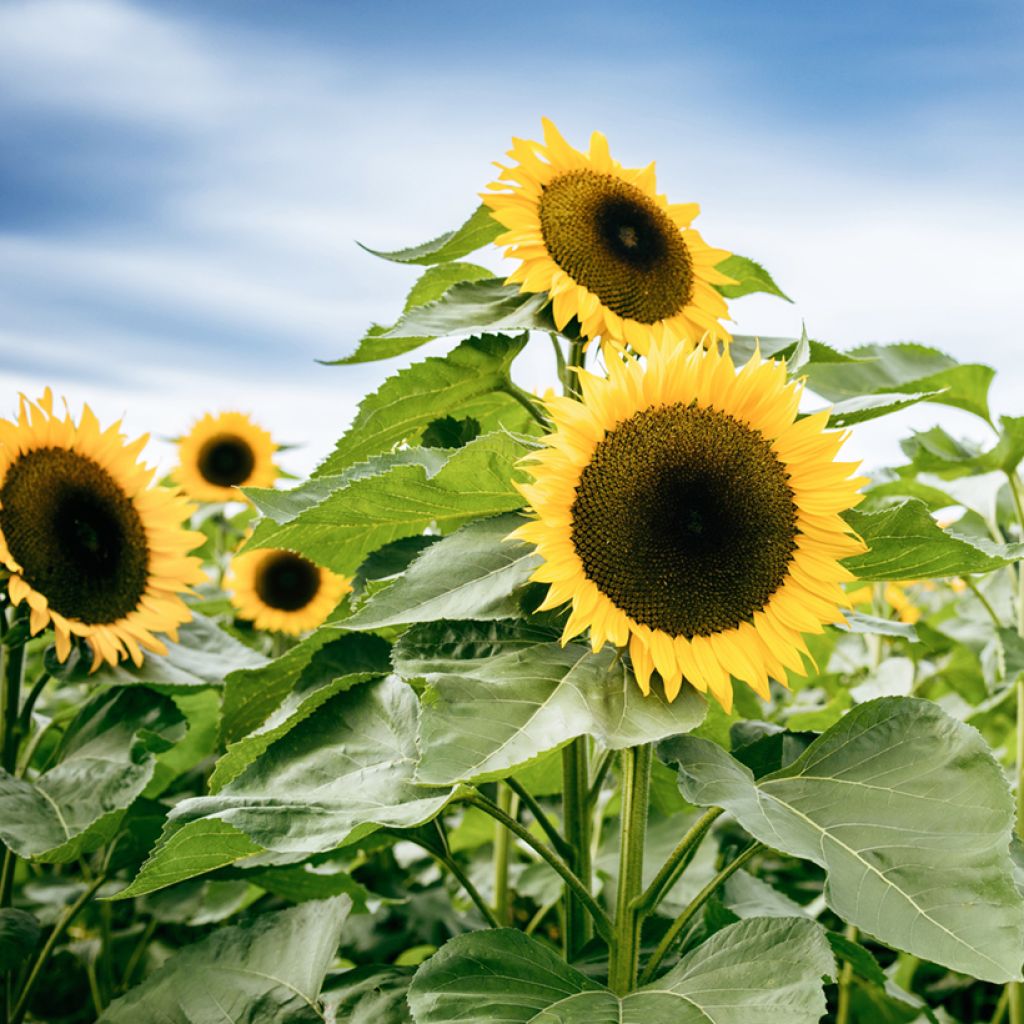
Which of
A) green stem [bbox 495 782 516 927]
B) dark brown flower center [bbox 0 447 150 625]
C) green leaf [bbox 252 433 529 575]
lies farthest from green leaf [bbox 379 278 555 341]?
green stem [bbox 495 782 516 927]

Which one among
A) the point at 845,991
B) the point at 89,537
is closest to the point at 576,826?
the point at 89,537

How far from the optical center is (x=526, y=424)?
1.36 meters

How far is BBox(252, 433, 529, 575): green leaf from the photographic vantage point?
1.00m

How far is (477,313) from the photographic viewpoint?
1205mm

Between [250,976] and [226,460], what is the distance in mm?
2270

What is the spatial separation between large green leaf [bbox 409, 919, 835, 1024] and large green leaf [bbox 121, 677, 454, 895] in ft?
0.49

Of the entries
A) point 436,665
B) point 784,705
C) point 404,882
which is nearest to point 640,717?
point 436,665

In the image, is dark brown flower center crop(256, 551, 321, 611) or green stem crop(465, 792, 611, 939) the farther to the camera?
dark brown flower center crop(256, 551, 321, 611)

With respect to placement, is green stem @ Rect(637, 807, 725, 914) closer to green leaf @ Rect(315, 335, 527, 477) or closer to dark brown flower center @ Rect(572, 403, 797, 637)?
dark brown flower center @ Rect(572, 403, 797, 637)

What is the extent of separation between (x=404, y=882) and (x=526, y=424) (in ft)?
3.88

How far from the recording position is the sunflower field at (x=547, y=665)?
0.88 metres

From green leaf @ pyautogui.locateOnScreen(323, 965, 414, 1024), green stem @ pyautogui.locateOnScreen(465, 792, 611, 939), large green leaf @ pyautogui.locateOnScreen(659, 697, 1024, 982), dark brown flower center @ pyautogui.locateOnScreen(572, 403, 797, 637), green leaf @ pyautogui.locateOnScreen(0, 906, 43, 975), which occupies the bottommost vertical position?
green leaf @ pyautogui.locateOnScreen(0, 906, 43, 975)

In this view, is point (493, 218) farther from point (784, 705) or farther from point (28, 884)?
point (784, 705)

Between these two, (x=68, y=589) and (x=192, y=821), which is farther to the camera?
(x=68, y=589)
